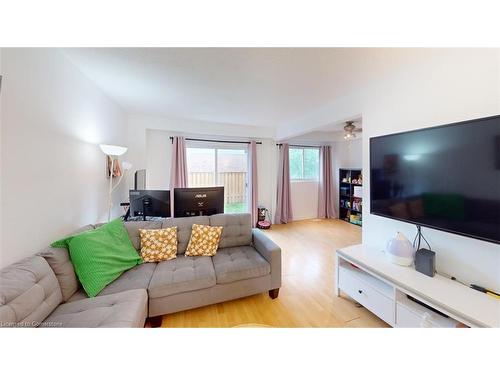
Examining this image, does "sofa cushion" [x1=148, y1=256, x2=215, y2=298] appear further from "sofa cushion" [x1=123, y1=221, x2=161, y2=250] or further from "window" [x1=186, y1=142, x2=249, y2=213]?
"window" [x1=186, y1=142, x2=249, y2=213]

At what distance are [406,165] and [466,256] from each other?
76cm

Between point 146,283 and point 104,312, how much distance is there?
0.35 metres

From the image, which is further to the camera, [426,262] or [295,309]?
[295,309]

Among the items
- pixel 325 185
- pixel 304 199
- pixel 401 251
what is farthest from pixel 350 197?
pixel 401 251

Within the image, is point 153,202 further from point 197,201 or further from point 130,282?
point 130,282

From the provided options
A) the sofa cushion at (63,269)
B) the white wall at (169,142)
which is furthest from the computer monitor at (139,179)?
the sofa cushion at (63,269)

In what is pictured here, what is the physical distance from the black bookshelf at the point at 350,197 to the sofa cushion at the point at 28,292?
513cm

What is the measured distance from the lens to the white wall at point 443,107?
1.17m

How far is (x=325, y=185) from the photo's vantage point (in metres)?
4.93

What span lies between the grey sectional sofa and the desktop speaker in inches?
43.2

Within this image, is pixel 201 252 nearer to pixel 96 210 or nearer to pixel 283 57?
pixel 96 210
